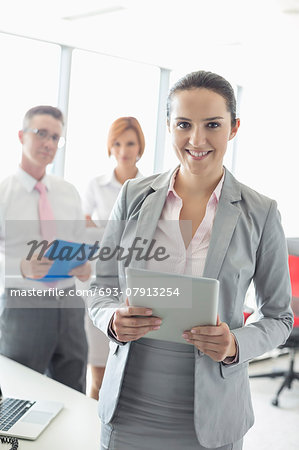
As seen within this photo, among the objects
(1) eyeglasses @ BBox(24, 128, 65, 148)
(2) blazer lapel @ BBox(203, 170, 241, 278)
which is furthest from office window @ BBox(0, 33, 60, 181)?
(2) blazer lapel @ BBox(203, 170, 241, 278)

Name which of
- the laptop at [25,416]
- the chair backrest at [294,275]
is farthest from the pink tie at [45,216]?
the chair backrest at [294,275]

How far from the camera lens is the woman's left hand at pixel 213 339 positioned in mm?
1220

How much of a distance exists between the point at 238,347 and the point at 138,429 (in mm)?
354

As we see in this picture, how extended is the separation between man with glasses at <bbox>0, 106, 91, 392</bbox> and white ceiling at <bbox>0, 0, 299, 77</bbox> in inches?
64.9

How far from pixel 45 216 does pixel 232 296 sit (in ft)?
5.05

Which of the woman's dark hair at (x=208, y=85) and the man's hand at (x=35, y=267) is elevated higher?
the woman's dark hair at (x=208, y=85)

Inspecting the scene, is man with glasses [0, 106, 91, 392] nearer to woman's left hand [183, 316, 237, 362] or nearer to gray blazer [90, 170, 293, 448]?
gray blazer [90, 170, 293, 448]

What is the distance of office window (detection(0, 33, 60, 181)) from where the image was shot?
13.8ft

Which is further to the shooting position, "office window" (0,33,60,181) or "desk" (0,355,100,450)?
"office window" (0,33,60,181)

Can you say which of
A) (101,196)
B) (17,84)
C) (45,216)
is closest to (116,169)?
A: (101,196)

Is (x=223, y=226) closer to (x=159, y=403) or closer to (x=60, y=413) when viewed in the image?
(x=159, y=403)

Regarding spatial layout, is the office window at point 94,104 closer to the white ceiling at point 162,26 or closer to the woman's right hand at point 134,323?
the white ceiling at point 162,26

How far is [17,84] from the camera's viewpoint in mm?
4270

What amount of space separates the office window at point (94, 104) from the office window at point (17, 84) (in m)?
0.32
